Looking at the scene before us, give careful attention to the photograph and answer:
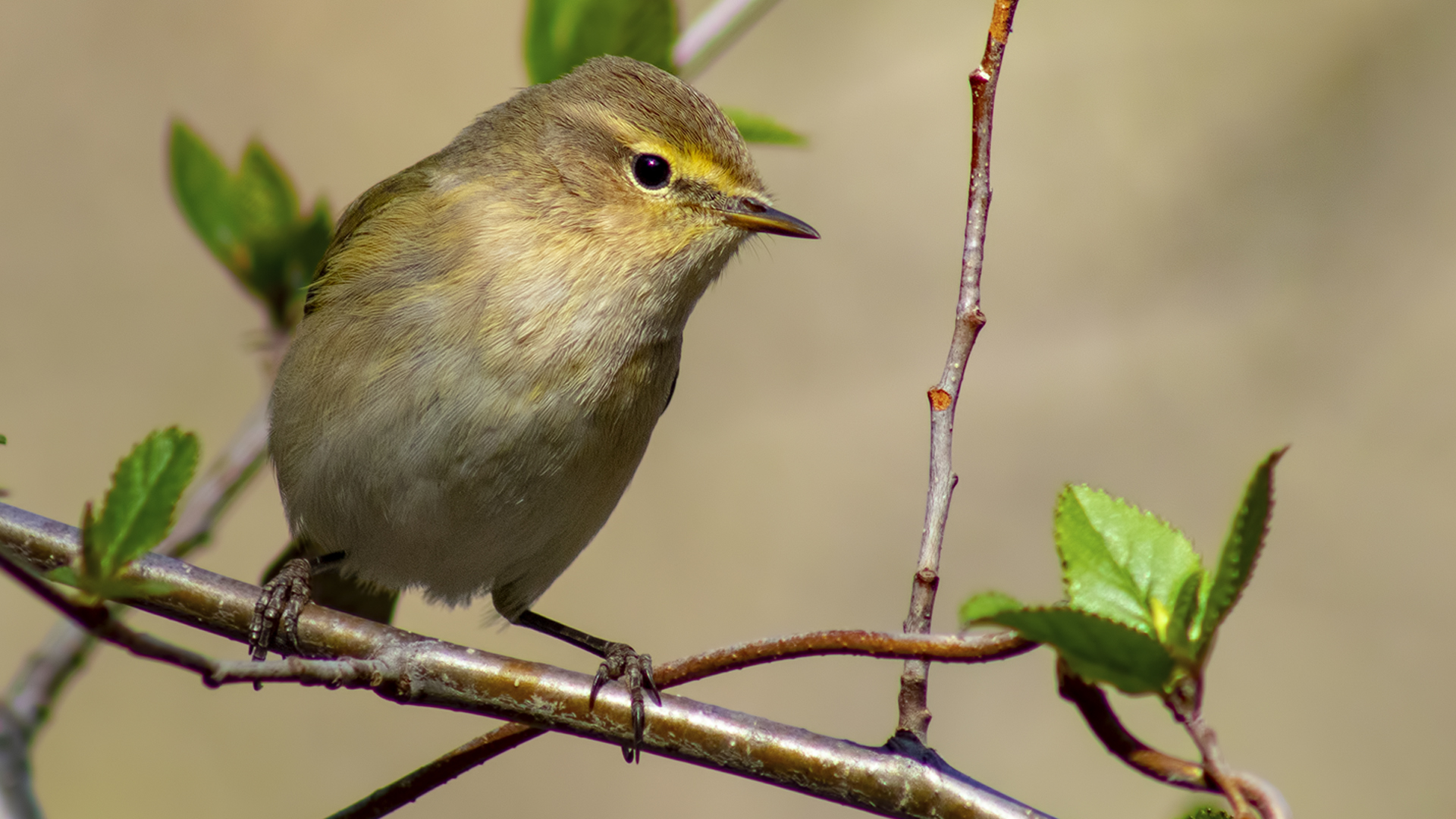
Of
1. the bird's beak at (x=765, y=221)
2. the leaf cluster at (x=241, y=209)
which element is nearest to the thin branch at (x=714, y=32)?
the bird's beak at (x=765, y=221)

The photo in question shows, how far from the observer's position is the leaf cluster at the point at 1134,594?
1.37 meters

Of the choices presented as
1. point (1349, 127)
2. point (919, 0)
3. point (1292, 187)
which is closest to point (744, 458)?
point (919, 0)

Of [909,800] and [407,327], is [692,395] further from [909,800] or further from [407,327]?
[909,800]

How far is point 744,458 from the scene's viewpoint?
6.84 m

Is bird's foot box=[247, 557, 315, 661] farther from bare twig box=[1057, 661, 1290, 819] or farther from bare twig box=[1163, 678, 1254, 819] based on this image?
bare twig box=[1163, 678, 1254, 819]

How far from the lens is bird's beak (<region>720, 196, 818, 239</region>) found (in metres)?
3.27

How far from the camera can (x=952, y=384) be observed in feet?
6.46

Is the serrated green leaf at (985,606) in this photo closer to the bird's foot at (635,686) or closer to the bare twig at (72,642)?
the bird's foot at (635,686)

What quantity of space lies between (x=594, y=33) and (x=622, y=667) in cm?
159

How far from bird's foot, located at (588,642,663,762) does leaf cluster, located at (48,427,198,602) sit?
720mm

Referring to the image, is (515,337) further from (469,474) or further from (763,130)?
(763,130)

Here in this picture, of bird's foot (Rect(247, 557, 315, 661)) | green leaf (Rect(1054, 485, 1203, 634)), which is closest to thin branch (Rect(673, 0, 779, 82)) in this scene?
bird's foot (Rect(247, 557, 315, 661))

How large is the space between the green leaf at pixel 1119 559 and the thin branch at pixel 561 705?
426 millimetres

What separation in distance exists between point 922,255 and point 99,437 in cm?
444
